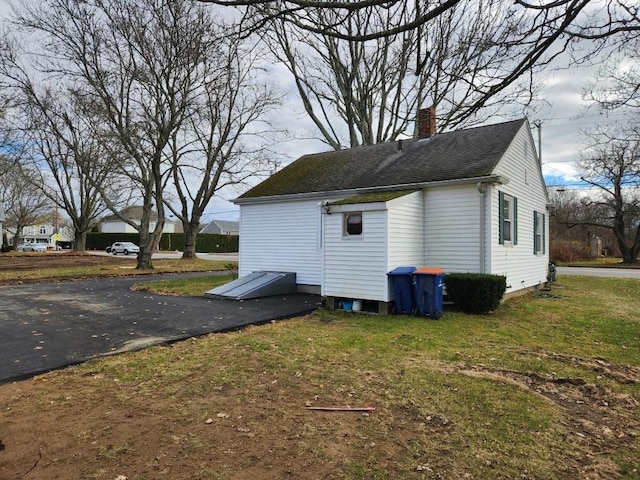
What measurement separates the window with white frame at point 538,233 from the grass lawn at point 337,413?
22.5 feet

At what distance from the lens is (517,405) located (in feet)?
12.8

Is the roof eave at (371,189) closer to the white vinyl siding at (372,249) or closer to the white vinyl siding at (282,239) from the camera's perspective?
the white vinyl siding at (282,239)

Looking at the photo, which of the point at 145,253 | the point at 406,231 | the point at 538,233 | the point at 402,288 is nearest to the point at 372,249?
the point at 402,288

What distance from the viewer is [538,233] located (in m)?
13.4

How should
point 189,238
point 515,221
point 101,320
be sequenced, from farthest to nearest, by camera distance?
point 189,238
point 515,221
point 101,320

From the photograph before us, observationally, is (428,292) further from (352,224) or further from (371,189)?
(371,189)

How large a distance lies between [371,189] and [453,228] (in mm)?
2382

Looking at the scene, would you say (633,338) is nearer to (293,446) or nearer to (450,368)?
(450,368)

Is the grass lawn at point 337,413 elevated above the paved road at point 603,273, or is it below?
below

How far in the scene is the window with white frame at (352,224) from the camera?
924 centimetres

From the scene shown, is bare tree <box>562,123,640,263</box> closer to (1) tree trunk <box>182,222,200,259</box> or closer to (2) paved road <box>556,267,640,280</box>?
(2) paved road <box>556,267,640,280</box>

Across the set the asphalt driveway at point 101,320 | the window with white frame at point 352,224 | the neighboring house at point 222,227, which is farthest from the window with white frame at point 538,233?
the neighboring house at point 222,227

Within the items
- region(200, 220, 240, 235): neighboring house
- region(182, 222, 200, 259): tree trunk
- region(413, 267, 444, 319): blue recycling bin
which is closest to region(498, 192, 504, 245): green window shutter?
region(413, 267, 444, 319): blue recycling bin

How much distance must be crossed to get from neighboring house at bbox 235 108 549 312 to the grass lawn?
289 centimetres
